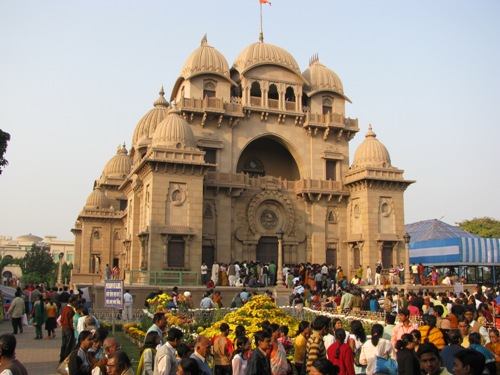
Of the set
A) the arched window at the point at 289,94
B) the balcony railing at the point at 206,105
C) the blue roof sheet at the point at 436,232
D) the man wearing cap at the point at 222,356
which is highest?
the arched window at the point at 289,94

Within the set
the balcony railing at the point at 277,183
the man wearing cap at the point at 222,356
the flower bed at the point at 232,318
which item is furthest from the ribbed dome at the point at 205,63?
the man wearing cap at the point at 222,356

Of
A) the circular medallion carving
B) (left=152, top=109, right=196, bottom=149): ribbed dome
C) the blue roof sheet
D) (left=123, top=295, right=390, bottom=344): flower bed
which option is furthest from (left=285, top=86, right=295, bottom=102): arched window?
the blue roof sheet

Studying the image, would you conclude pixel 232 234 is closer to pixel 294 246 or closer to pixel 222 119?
pixel 294 246

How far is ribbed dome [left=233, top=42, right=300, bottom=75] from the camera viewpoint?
121 ft

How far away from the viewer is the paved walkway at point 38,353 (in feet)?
45.2

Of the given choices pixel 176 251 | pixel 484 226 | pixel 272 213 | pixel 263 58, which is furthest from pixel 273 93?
pixel 484 226

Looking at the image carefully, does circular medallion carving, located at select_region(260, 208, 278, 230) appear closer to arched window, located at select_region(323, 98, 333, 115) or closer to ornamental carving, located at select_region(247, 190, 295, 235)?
ornamental carving, located at select_region(247, 190, 295, 235)

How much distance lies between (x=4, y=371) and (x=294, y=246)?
3023cm

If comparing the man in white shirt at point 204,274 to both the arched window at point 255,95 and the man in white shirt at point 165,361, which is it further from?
the man in white shirt at point 165,361

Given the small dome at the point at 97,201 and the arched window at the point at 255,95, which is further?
the small dome at the point at 97,201

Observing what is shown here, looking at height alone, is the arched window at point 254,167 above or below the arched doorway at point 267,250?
above

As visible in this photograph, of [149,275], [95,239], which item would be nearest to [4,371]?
[149,275]

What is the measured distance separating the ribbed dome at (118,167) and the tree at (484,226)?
43.6 metres

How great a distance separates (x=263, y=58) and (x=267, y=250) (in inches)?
500
